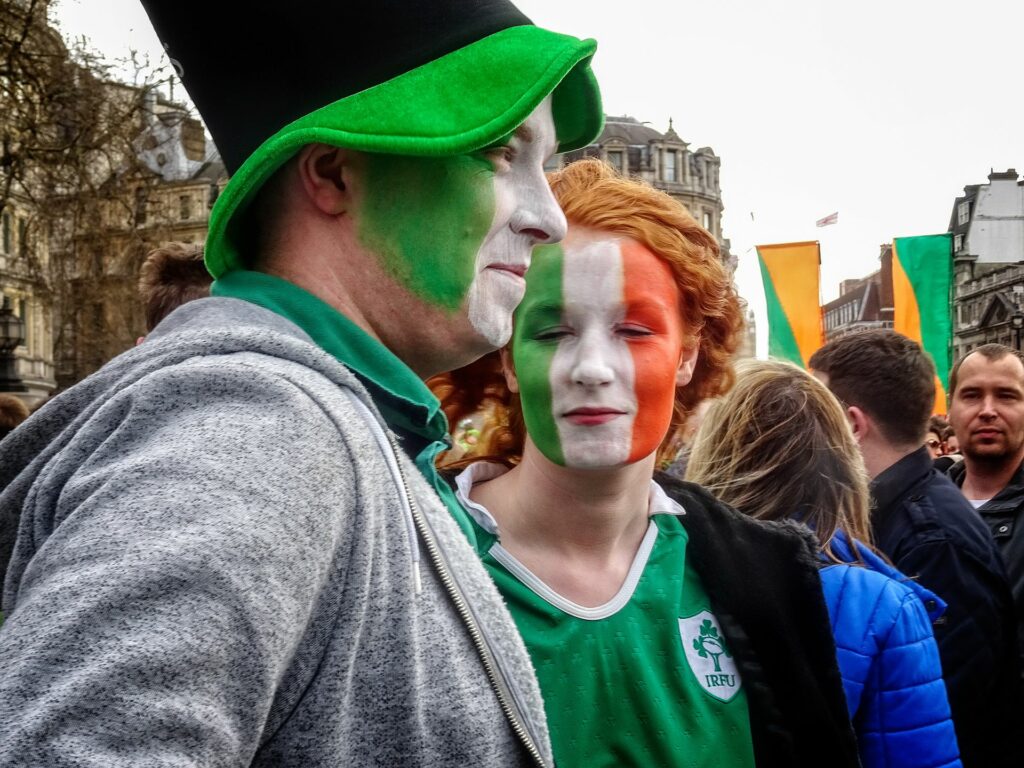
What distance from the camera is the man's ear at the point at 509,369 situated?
90.0 inches

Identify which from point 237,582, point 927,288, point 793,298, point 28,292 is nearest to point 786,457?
point 237,582

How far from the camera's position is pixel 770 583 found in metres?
2.15

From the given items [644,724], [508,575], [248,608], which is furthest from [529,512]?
[248,608]

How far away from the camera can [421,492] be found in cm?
112

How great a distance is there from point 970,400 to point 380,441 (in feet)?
16.1

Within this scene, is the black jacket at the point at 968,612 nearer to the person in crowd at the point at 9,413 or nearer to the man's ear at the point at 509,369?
the man's ear at the point at 509,369

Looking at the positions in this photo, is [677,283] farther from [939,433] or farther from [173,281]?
[939,433]

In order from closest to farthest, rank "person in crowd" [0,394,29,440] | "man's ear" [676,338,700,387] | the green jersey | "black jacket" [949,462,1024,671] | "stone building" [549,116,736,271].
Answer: the green jersey < "man's ear" [676,338,700,387] < "black jacket" [949,462,1024,671] < "person in crowd" [0,394,29,440] < "stone building" [549,116,736,271]

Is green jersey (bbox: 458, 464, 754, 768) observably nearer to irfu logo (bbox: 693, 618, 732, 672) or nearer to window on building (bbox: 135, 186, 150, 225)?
irfu logo (bbox: 693, 618, 732, 672)

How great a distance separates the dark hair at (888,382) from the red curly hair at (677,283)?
1.82m

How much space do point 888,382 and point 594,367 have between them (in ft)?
8.03

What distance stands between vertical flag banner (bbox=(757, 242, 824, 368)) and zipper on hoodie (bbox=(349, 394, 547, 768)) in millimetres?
8456

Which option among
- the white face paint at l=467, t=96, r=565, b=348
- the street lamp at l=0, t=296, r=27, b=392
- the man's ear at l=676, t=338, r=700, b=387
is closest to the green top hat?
the white face paint at l=467, t=96, r=565, b=348

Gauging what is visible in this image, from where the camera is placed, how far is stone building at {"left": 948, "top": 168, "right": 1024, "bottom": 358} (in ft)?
151
